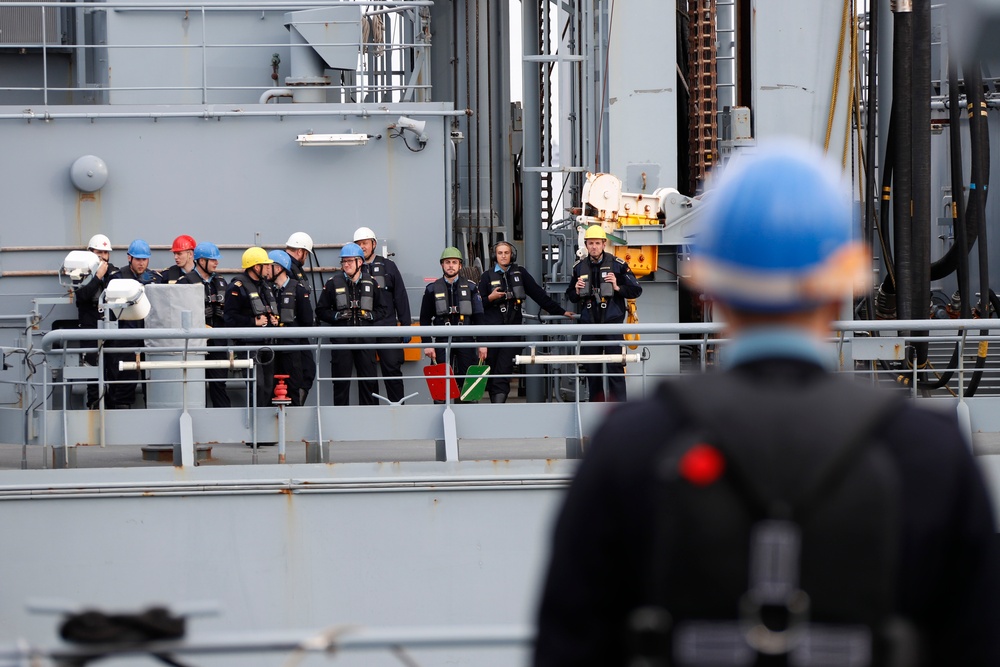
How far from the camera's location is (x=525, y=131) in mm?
15969

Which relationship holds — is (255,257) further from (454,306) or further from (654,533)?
(654,533)

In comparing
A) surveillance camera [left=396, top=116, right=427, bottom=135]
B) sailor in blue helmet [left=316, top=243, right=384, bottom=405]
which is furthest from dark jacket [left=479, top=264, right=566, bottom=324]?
surveillance camera [left=396, top=116, right=427, bottom=135]

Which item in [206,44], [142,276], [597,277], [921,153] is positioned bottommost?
[597,277]

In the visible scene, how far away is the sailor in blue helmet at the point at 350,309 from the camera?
10.9 m

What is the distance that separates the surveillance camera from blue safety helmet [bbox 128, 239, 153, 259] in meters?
2.68

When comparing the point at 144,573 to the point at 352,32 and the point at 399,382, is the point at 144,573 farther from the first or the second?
the point at 352,32

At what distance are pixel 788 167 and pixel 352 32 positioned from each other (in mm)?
12240

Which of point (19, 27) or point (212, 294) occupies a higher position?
point (19, 27)

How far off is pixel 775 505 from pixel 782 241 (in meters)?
0.33

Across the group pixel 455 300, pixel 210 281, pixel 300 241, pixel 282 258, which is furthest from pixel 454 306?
pixel 210 281

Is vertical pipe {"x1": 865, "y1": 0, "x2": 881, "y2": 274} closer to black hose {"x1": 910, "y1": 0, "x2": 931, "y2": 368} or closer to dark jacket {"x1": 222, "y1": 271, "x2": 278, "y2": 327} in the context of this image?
black hose {"x1": 910, "y1": 0, "x2": 931, "y2": 368}

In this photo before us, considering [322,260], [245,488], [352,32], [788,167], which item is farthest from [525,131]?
[788,167]

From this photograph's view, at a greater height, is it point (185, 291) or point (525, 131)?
point (525, 131)

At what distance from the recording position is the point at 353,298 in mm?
10961
